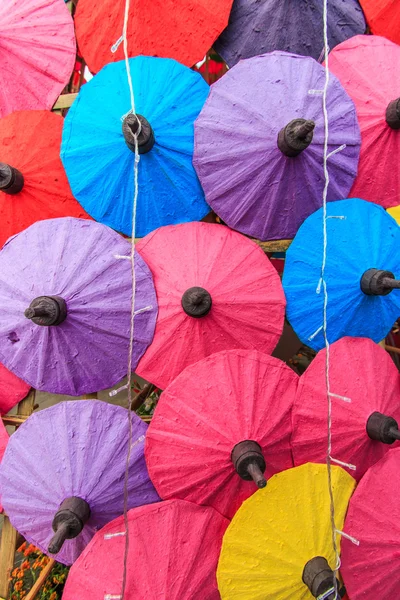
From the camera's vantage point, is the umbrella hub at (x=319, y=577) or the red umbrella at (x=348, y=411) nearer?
the umbrella hub at (x=319, y=577)

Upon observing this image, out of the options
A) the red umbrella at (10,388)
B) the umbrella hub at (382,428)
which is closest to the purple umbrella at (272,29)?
the umbrella hub at (382,428)

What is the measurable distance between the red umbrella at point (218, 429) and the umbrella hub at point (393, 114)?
136 centimetres

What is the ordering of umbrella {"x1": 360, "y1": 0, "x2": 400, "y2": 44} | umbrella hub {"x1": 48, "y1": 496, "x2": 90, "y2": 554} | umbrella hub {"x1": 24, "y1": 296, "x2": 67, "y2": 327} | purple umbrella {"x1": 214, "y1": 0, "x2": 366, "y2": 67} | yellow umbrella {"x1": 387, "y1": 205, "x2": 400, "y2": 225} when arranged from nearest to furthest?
umbrella hub {"x1": 48, "y1": 496, "x2": 90, "y2": 554}, umbrella hub {"x1": 24, "y1": 296, "x2": 67, "y2": 327}, purple umbrella {"x1": 214, "y1": 0, "x2": 366, "y2": 67}, yellow umbrella {"x1": 387, "y1": 205, "x2": 400, "y2": 225}, umbrella {"x1": 360, "y1": 0, "x2": 400, "y2": 44}

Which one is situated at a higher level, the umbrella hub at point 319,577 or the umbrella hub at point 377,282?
the umbrella hub at point 377,282

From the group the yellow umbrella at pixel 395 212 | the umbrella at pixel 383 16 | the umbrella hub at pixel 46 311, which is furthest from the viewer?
the umbrella at pixel 383 16

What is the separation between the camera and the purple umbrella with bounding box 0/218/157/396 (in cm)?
166

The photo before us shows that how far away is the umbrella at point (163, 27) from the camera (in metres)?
1.97

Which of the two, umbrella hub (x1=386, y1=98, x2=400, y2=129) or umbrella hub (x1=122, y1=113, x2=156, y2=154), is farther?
umbrella hub (x1=386, y1=98, x2=400, y2=129)

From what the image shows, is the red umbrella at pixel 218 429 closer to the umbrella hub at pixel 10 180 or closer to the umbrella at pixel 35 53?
the umbrella hub at pixel 10 180

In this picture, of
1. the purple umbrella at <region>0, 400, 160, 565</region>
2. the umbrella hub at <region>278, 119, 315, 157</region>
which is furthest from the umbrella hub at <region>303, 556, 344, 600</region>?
A: the umbrella hub at <region>278, 119, 315, 157</region>

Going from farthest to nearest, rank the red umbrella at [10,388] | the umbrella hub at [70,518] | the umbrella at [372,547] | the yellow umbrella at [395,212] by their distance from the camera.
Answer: the yellow umbrella at [395,212] < the red umbrella at [10,388] < the umbrella at [372,547] < the umbrella hub at [70,518]

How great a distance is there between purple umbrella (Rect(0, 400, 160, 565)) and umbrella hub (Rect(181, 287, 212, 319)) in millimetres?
525

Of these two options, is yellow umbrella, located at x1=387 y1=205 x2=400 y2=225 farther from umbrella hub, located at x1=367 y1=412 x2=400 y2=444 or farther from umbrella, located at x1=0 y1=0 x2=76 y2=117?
umbrella, located at x1=0 y1=0 x2=76 y2=117

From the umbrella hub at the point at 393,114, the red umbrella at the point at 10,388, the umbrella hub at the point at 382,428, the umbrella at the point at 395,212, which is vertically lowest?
the red umbrella at the point at 10,388
